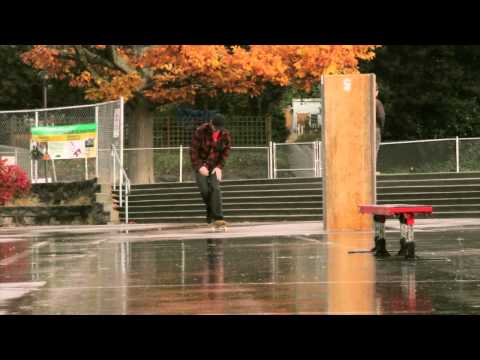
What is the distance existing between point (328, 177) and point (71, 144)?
481 inches

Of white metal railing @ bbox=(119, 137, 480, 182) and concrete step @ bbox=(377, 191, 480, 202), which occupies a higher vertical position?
white metal railing @ bbox=(119, 137, 480, 182)

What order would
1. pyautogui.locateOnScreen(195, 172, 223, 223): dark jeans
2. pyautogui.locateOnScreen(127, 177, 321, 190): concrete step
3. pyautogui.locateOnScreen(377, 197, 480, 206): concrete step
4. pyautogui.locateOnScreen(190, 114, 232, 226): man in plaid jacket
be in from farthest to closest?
pyautogui.locateOnScreen(127, 177, 321, 190): concrete step
pyautogui.locateOnScreen(377, 197, 480, 206): concrete step
pyautogui.locateOnScreen(195, 172, 223, 223): dark jeans
pyautogui.locateOnScreen(190, 114, 232, 226): man in plaid jacket

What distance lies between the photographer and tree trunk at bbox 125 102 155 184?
32.5 metres

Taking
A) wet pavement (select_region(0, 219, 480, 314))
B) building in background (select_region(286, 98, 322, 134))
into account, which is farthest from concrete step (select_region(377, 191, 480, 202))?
building in background (select_region(286, 98, 322, 134))

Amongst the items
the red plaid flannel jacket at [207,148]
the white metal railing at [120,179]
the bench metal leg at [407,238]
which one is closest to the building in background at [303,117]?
the white metal railing at [120,179]

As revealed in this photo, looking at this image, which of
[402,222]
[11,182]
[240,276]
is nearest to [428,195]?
[11,182]

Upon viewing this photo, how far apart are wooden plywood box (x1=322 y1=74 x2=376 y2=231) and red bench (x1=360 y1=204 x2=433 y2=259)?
526cm

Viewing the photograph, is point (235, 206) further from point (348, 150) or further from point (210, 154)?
point (210, 154)

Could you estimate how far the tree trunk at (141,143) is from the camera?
3253cm

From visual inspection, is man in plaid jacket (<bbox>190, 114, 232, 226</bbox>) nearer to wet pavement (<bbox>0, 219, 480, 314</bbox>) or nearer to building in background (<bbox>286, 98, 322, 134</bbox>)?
wet pavement (<bbox>0, 219, 480, 314</bbox>)

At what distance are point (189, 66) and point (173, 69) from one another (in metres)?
1.17

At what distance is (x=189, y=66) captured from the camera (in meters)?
31.8
